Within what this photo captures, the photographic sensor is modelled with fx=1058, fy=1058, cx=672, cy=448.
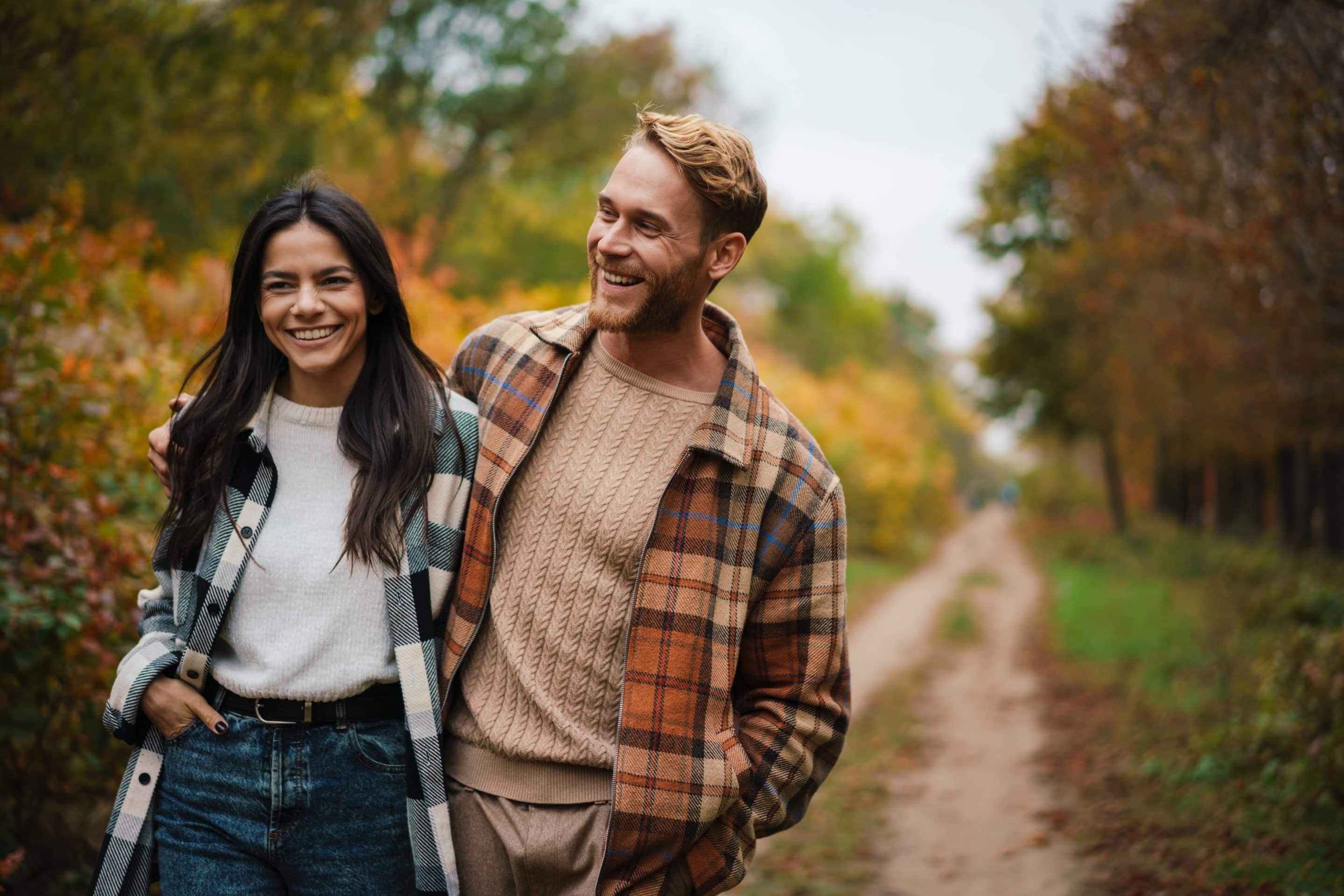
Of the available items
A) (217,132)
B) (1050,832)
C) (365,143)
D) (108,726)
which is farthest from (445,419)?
(365,143)

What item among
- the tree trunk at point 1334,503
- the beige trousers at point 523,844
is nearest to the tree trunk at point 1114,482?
the tree trunk at point 1334,503

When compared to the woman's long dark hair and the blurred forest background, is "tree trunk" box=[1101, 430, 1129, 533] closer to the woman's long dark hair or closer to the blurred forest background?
the blurred forest background

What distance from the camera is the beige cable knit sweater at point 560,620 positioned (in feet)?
8.46

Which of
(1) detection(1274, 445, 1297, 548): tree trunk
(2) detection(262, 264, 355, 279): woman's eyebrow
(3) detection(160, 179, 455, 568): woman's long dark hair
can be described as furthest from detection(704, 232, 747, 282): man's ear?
(1) detection(1274, 445, 1297, 548): tree trunk

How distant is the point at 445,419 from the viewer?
9.14ft

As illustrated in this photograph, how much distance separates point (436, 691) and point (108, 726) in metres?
0.79

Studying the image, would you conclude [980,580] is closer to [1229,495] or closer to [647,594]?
[1229,495]

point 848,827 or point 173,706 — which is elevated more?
point 173,706

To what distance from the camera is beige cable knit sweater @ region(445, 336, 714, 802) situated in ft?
8.46

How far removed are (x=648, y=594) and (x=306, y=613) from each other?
0.82m

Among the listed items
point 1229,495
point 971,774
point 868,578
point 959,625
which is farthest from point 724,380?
point 1229,495

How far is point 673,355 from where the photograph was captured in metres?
2.85

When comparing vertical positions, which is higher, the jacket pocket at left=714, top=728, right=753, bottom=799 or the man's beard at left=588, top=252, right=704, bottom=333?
the man's beard at left=588, top=252, right=704, bottom=333

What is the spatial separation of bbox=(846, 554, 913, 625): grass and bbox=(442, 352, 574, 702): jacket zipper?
11.0 metres
